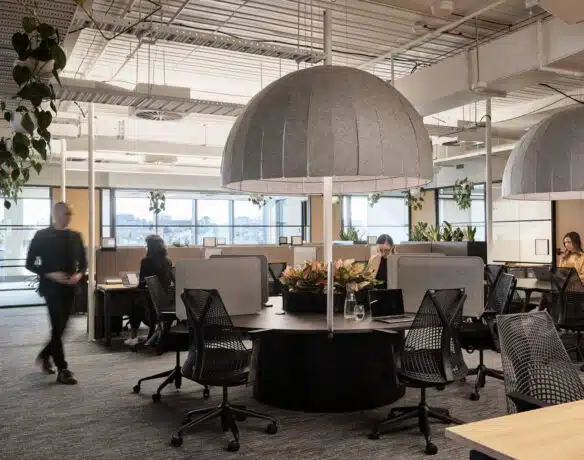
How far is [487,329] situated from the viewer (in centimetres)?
476

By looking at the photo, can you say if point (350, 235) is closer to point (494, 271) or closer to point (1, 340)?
point (494, 271)

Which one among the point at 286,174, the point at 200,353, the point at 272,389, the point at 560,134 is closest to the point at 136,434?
the point at 200,353

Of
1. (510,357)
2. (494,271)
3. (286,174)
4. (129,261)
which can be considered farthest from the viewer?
(129,261)

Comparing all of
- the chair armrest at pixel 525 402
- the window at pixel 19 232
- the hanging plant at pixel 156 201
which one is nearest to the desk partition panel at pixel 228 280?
the chair armrest at pixel 525 402

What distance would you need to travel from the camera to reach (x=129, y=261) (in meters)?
8.63

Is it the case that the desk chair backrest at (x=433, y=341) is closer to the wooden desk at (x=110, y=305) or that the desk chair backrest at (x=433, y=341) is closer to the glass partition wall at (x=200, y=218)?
the wooden desk at (x=110, y=305)

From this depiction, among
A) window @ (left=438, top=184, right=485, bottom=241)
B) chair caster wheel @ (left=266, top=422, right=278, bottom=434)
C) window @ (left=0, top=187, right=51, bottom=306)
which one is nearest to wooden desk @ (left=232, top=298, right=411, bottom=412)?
chair caster wheel @ (left=266, top=422, right=278, bottom=434)

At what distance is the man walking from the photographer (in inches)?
212

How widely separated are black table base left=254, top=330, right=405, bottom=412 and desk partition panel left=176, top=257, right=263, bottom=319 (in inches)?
14.5

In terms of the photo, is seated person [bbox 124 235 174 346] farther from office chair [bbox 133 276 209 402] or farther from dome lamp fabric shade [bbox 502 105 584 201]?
dome lamp fabric shade [bbox 502 105 584 201]

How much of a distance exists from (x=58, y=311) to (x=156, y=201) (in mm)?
9918

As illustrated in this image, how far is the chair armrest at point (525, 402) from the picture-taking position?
6.53ft

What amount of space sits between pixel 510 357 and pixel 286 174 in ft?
4.64

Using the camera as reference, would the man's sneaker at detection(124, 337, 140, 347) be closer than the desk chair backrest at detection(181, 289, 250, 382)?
No
